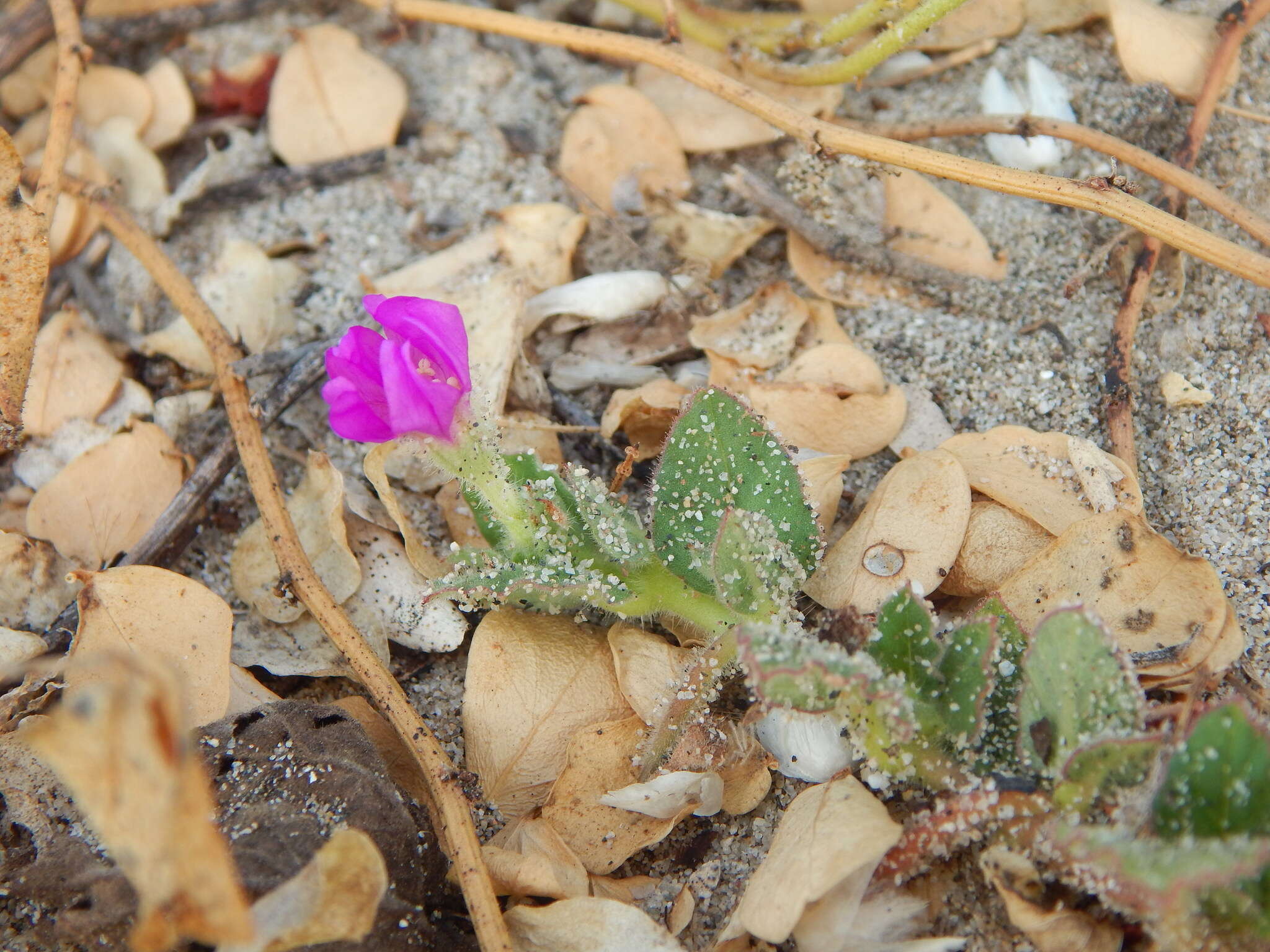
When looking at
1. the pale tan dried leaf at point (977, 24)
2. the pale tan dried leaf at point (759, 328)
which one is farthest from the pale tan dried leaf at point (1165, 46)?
the pale tan dried leaf at point (759, 328)

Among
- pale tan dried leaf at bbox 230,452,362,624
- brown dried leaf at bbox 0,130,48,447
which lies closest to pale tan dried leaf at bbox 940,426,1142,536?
pale tan dried leaf at bbox 230,452,362,624

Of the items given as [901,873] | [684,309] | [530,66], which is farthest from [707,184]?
[901,873]

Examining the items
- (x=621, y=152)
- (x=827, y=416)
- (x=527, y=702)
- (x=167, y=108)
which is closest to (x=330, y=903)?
(x=527, y=702)

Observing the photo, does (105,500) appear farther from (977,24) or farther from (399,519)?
(977,24)

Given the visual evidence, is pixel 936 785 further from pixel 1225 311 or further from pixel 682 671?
pixel 1225 311

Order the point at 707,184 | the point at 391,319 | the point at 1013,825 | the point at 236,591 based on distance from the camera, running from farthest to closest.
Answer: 1. the point at 707,184
2. the point at 236,591
3. the point at 391,319
4. the point at 1013,825

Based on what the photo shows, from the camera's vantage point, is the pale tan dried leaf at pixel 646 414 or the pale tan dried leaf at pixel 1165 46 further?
the pale tan dried leaf at pixel 1165 46

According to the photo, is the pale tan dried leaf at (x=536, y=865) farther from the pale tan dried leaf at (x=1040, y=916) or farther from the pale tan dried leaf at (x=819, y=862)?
the pale tan dried leaf at (x=1040, y=916)
